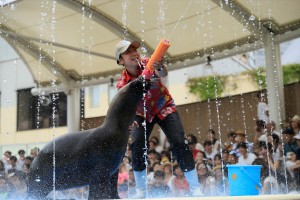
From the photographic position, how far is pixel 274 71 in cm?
1002

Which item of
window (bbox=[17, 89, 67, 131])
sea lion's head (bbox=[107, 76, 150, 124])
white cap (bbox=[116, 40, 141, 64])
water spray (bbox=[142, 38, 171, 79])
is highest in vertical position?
window (bbox=[17, 89, 67, 131])

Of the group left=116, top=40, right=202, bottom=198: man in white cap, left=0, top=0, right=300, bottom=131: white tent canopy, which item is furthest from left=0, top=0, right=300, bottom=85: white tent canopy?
left=116, top=40, right=202, bottom=198: man in white cap

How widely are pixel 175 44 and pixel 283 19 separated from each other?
8.51 feet

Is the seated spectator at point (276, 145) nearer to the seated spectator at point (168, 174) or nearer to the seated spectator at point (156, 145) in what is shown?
the seated spectator at point (168, 174)

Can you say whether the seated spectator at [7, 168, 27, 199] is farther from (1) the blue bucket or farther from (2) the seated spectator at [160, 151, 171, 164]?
(1) the blue bucket

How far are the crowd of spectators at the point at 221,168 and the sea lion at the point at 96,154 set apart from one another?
2.51 meters

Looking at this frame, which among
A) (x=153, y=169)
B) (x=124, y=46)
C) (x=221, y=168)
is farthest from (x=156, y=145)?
(x=124, y=46)

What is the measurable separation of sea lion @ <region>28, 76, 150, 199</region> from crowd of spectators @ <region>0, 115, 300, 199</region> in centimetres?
251

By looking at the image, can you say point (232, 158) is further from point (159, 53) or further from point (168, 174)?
point (159, 53)

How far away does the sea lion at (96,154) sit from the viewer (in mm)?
3789

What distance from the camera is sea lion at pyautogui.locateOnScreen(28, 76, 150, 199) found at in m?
3.79

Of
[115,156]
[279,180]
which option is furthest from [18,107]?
[115,156]

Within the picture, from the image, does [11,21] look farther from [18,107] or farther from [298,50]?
[298,50]

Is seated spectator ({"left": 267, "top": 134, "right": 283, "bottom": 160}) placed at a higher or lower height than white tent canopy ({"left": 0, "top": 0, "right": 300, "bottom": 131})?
lower
